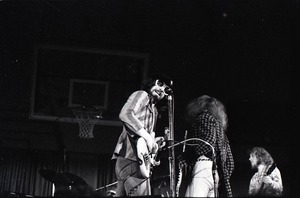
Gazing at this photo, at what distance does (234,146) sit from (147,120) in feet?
1.82

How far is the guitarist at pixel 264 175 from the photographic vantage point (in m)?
3.38

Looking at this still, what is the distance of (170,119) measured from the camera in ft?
11.0

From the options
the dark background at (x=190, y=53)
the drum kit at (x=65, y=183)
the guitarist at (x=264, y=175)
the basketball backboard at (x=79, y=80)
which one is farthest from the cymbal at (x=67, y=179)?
the guitarist at (x=264, y=175)

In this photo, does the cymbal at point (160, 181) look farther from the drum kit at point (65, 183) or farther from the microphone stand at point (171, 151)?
the drum kit at point (65, 183)

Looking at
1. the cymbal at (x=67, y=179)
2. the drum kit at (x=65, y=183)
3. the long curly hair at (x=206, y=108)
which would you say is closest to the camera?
the drum kit at (x=65, y=183)

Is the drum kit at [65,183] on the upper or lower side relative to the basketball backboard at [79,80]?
lower

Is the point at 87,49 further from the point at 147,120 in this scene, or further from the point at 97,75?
the point at 147,120

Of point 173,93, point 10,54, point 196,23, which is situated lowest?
point 173,93

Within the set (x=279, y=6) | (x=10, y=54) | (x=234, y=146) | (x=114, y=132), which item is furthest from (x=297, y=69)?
(x=10, y=54)

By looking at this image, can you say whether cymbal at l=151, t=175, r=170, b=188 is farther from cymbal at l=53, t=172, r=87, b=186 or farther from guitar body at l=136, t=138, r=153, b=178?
cymbal at l=53, t=172, r=87, b=186

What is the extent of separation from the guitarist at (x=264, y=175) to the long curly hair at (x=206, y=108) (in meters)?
0.26

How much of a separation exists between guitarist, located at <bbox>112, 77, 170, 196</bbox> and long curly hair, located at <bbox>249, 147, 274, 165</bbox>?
2.00 ft

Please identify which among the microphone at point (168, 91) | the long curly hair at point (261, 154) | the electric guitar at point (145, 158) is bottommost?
the electric guitar at point (145, 158)

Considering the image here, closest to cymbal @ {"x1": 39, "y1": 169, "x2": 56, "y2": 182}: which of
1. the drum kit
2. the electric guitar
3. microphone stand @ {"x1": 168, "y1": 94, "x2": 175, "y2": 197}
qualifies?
the drum kit
